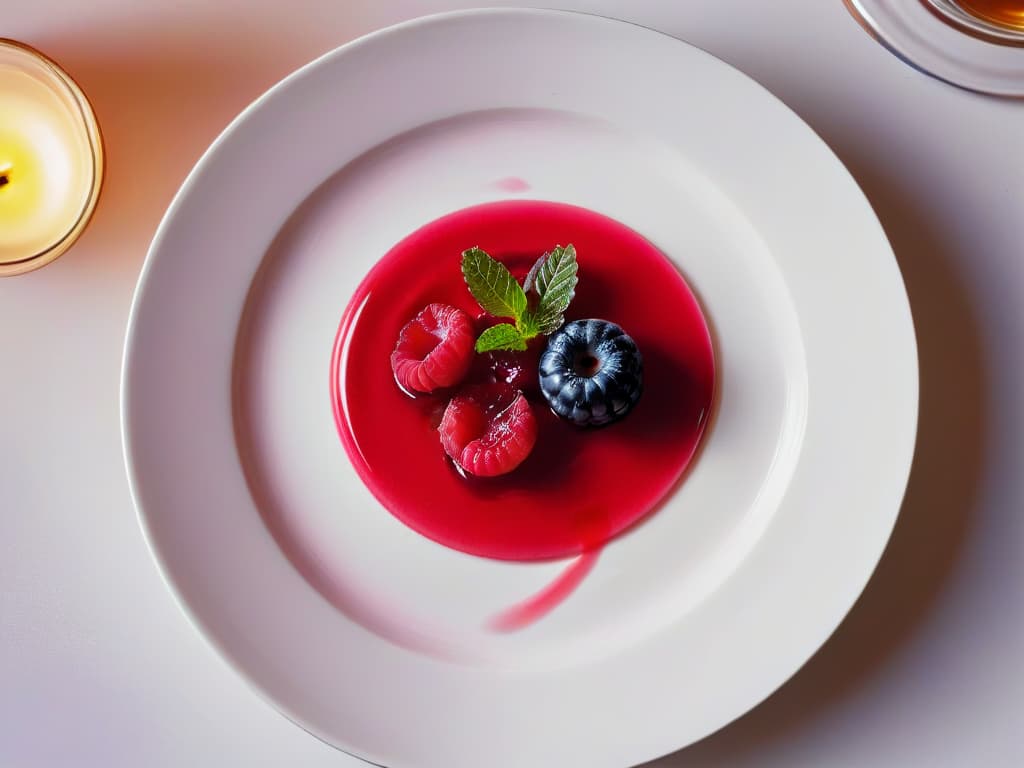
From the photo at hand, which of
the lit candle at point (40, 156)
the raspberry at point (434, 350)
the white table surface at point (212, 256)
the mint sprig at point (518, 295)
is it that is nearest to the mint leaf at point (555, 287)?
the mint sprig at point (518, 295)

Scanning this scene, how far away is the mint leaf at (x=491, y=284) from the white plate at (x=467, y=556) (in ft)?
0.57

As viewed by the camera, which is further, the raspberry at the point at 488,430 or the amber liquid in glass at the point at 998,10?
the amber liquid in glass at the point at 998,10

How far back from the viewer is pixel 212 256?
133 cm

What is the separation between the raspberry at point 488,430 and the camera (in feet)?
4.15

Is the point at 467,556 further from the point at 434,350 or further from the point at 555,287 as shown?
the point at 555,287

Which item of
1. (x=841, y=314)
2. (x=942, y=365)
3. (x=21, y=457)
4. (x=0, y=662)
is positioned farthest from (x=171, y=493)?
(x=942, y=365)

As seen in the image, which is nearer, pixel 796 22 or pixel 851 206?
pixel 851 206

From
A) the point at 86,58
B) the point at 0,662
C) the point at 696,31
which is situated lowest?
the point at 0,662

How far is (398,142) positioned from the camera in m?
1.38

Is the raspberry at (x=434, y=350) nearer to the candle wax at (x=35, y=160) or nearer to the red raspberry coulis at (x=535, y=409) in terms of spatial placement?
the red raspberry coulis at (x=535, y=409)

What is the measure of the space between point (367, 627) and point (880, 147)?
3.77 ft

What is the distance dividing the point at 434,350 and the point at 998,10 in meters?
1.09

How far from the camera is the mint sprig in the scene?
4.21 feet

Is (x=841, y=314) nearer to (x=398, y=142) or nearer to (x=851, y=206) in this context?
(x=851, y=206)
